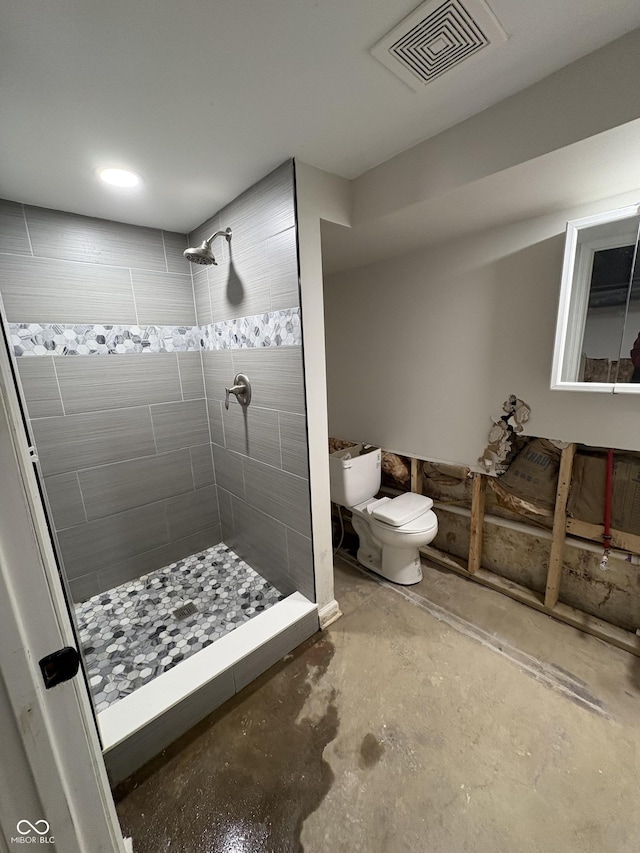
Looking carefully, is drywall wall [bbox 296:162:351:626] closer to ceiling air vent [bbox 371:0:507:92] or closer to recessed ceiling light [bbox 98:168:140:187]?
ceiling air vent [bbox 371:0:507:92]

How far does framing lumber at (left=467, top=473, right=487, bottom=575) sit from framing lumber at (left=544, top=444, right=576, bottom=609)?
37cm

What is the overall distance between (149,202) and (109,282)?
19.5 inches

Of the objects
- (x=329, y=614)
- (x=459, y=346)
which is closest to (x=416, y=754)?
(x=329, y=614)

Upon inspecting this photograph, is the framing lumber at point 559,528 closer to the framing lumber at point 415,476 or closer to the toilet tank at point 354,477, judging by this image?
the framing lumber at point 415,476

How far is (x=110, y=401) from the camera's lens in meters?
1.92

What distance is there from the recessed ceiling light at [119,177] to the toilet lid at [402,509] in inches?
81.1

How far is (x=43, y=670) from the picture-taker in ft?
1.74

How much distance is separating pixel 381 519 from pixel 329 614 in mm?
598

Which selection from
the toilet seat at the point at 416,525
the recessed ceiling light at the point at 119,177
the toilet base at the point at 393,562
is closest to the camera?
the recessed ceiling light at the point at 119,177

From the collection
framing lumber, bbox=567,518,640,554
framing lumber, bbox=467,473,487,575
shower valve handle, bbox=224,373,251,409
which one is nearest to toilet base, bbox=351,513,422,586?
framing lumber, bbox=467,473,487,575

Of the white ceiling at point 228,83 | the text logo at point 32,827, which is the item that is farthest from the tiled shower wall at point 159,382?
the text logo at point 32,827

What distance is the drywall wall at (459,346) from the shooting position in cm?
161

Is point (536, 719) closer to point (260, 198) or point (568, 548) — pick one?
point (568, 548)

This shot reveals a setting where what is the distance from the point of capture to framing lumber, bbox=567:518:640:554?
61.5 inches
